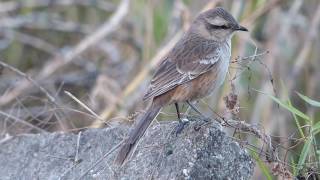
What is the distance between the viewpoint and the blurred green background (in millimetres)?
7492

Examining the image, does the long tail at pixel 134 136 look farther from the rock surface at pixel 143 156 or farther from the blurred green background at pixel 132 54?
the blurred green background at pixel 132 54

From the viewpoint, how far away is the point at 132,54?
929cm

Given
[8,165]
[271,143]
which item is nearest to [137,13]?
[8,165]

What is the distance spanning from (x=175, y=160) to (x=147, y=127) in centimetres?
42

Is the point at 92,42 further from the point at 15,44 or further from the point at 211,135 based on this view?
the point at 211,135

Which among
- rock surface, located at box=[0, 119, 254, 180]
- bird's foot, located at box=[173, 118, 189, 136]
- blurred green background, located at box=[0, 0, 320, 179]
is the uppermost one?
bird's foot, located at box=[173, 118, 189, 136]

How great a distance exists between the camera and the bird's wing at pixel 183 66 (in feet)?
17.4

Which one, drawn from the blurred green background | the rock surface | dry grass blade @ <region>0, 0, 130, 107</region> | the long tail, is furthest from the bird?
dry grass blade @ <region>0, 0, 130, 107</region>

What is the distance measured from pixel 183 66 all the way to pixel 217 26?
2.13 ft

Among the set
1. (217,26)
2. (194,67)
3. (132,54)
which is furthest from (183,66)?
(132,54)

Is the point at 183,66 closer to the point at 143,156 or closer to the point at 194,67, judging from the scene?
the point at 194,67

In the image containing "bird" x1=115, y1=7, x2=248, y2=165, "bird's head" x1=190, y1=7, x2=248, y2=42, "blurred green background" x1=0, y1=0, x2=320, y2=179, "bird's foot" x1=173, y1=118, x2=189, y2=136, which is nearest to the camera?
"bird's foot" x1=173, y1=118, x2=189, y2=136

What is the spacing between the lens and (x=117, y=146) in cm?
481

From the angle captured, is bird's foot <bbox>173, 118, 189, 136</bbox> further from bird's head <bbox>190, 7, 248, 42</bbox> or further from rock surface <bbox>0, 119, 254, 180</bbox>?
bird's head <bbox>190, 7, 248, 42</bbox>
